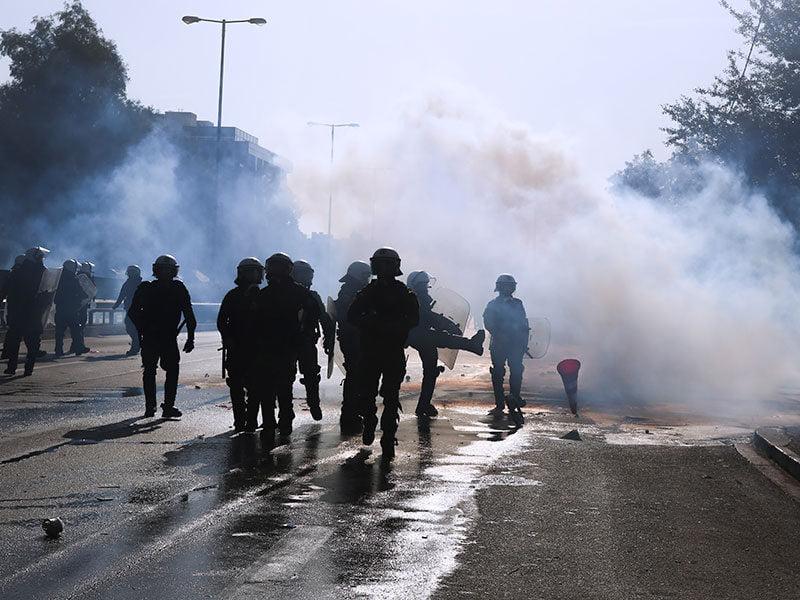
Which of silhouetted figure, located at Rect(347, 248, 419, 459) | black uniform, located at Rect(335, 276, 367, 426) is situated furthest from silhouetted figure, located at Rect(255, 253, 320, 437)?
black uniform, located at Rect(335, 276, 367, 426)

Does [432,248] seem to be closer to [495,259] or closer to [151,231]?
[495,259]

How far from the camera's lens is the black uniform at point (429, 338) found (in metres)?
15.0

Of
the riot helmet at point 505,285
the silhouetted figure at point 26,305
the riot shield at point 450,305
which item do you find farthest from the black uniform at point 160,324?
the silhouetted figure at point 26,305

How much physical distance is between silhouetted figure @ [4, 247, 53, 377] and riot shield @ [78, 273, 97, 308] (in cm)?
596

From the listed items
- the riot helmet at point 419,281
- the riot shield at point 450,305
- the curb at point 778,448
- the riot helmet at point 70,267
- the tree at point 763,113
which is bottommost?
the curb at point 778,448

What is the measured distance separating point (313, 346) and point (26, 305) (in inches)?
324

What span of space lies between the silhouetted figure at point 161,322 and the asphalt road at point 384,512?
425 mm

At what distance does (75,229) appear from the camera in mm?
60781

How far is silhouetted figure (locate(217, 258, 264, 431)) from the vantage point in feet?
43.5

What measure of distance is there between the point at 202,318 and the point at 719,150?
19409mm

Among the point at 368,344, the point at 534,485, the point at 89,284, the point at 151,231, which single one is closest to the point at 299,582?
the point at 534,485

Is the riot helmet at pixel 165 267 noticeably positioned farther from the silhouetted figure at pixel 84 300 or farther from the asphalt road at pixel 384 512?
the silhouetted figure at pixel 84 300

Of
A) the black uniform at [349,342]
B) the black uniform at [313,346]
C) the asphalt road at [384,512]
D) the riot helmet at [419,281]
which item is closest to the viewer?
the asphalt road at [384,512]

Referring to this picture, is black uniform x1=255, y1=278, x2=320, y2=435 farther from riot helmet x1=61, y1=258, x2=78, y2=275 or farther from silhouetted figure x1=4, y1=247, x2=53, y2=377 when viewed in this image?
riot helmet x1=61, y1=258, x2=78, y2=275
